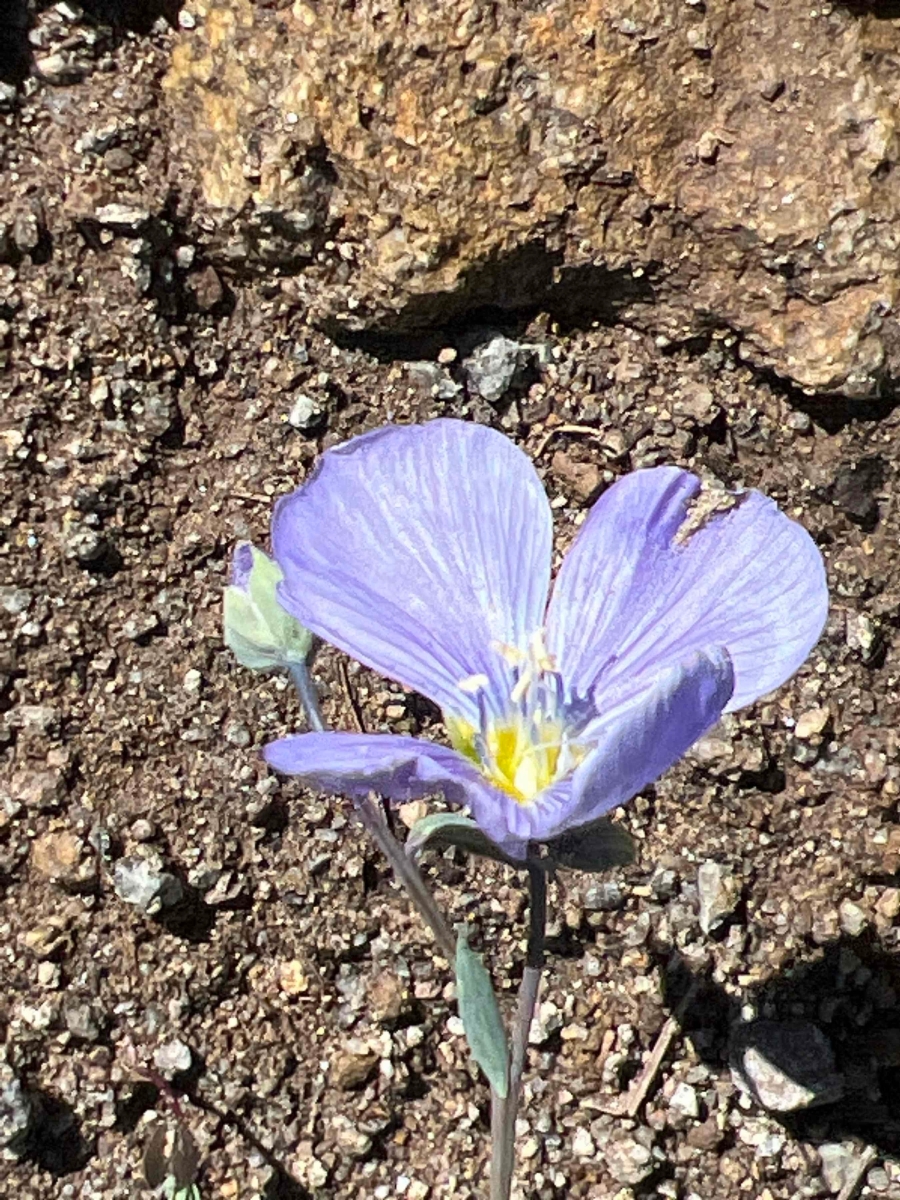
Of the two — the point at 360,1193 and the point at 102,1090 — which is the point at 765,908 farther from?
the point at 102,1090

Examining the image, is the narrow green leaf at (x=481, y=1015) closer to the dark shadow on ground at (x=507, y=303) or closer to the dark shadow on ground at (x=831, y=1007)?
the dark shadow on ground at (x=831, y=1007)

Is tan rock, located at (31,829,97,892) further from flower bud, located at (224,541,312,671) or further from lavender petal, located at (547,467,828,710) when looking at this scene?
lavender petal, located at (547,467,828,710)

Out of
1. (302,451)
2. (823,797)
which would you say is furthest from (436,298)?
(823,797)

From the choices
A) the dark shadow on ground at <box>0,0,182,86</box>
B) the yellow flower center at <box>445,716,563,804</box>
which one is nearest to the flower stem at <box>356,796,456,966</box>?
the yellow flower center at <box>445,716,563,804</box>

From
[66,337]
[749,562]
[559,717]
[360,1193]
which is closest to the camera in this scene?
[749,562]

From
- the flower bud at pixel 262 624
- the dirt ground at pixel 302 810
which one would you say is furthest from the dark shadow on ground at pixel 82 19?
the flower bud at pixel 262 624

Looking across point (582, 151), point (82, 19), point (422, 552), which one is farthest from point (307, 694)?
point (82, 19)

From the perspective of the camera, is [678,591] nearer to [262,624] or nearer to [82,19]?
[262,624]
